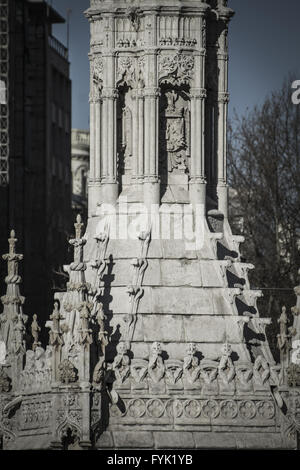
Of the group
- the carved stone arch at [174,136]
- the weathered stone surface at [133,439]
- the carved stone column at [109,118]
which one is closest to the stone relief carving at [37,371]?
the weathered stone surface at [133,439]

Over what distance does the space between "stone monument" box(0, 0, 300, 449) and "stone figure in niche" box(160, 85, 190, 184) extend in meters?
0.03

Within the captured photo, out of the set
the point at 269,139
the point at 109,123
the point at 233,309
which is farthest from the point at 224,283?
the point at 269,139

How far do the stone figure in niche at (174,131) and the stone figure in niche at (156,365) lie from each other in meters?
5.61

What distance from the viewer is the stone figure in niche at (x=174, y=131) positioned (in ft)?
212

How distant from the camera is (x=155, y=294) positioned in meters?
62.6

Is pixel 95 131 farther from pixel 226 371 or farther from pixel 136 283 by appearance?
pixel 226 371

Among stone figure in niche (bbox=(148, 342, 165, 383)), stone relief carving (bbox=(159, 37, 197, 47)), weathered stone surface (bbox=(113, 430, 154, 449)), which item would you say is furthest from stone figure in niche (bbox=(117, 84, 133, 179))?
weathered stone surface (bbox=(113, 430, 154, 449))

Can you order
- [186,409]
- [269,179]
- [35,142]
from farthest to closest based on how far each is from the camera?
[35,142], [269,179], [186,409]

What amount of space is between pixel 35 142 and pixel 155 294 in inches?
2164

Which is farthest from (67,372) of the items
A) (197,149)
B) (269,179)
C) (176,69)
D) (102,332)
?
(269,179)

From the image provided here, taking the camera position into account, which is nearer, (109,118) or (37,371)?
(37,371)

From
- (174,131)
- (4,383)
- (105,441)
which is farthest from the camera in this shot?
(174,131)

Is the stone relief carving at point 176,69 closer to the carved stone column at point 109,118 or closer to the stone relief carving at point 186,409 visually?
the carved stone column at point 109,118

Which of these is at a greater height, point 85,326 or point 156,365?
point 85,326
